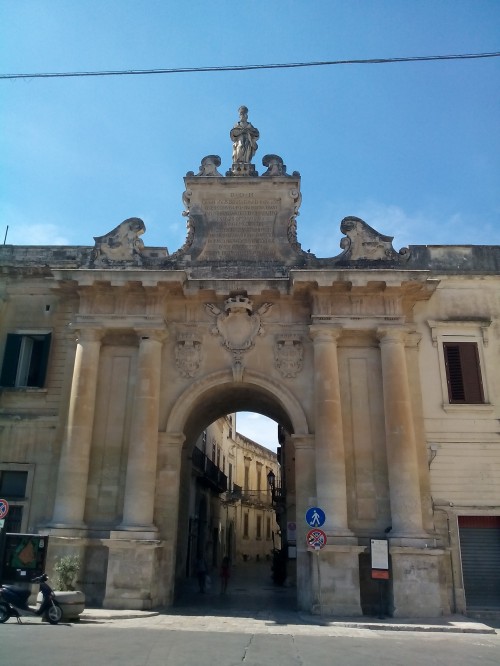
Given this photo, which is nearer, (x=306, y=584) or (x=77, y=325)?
(x=306, y=584)

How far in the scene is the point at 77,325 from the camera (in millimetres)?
16328

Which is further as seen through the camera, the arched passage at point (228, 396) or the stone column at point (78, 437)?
the arched passage at point (228, 396)

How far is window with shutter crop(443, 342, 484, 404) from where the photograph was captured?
52.8 ft

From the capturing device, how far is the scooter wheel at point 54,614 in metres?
11.4

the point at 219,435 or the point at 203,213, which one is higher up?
the point at 203,213

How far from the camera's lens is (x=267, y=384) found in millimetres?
16188

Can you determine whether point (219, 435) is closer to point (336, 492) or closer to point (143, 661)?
point (336, 492)

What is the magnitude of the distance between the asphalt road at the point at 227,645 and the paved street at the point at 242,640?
14mm

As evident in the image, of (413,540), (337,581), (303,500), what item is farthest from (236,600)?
(413,540)

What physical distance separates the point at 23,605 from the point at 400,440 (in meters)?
9.45

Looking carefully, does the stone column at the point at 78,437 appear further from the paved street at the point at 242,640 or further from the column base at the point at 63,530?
the paved street at the point at 242,640

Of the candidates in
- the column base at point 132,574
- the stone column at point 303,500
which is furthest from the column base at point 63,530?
the stone column at point 303,500

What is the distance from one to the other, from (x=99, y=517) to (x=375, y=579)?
7250mm

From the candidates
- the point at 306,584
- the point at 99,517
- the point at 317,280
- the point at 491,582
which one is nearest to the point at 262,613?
the point at 306,584
